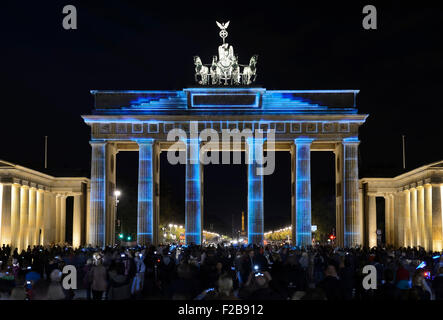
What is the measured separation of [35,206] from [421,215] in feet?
134

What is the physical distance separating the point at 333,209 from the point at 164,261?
3479 inches

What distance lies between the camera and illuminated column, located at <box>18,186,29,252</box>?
65750 mm

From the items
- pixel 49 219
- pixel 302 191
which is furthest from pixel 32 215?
pixel 302 191

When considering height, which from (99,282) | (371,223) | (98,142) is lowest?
(371,223)

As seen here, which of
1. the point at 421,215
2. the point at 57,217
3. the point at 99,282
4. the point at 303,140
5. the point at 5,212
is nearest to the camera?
→ the point at 99,282

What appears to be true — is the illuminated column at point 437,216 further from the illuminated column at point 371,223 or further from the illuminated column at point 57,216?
the illuminated column at point 57,216

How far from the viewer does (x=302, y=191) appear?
63.2 meters

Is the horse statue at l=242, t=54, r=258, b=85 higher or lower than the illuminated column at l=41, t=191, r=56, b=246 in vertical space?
higher

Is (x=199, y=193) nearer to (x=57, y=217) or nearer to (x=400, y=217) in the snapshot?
(x=57, y=217)

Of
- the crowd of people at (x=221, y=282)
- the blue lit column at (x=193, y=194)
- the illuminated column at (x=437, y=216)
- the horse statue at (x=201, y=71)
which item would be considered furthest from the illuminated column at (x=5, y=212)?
the illuminated column at (x=437, y=216)

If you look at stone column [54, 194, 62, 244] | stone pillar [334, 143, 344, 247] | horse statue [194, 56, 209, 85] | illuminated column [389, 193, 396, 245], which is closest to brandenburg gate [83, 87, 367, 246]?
stone pillar [334, 143, 344, 247]

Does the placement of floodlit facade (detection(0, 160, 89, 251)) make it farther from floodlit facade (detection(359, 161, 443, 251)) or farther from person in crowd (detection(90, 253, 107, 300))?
person in crowd (detection(90, 253, 107, 300))

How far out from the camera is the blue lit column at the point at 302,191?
62.9 meters
